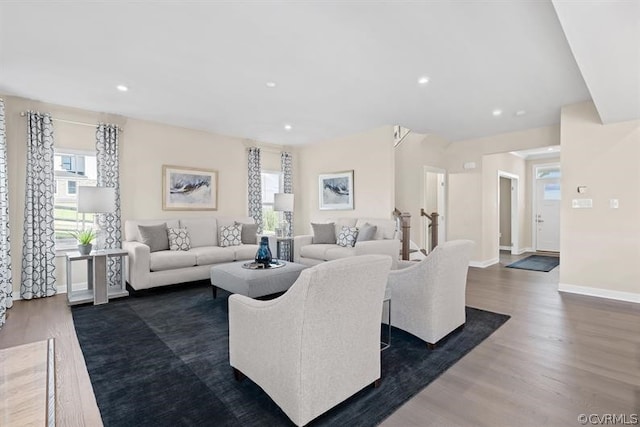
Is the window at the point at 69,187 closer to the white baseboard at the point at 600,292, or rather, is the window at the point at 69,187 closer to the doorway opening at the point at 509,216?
the white baseboard at the point at 600,292

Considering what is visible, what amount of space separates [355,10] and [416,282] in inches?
83.2

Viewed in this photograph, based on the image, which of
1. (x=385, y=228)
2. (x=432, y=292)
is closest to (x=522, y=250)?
(x=385, y=228)

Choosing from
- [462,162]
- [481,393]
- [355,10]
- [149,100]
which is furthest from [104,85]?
[462,162]

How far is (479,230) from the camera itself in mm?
6152

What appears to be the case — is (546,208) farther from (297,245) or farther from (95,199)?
(95,199)

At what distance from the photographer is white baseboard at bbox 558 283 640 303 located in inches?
154

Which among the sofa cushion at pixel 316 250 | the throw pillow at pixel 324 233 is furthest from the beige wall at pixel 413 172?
the sofa cushion at pixel 316 250

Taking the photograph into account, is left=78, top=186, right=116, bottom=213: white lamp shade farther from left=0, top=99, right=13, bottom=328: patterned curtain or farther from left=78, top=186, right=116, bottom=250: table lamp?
left=0, top=99, right=13, bottom=328: patterned curtain

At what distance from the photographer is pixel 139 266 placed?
→ 158 inches

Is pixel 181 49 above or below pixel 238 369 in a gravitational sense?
above

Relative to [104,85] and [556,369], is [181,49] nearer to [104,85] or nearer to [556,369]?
[104,85]

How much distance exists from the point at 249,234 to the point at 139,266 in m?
1.87

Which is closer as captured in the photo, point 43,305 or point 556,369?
point 556,369

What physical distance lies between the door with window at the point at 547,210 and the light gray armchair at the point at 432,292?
683 centimetres
